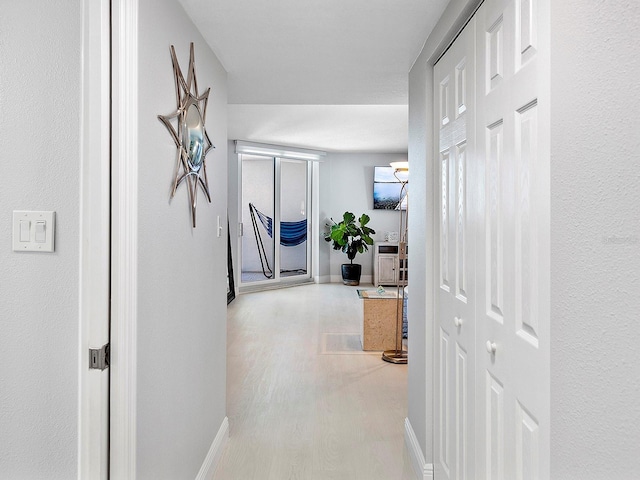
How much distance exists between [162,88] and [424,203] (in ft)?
4.58

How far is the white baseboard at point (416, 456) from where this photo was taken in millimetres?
2480

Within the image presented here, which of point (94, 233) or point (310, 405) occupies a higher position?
point (94, 233)

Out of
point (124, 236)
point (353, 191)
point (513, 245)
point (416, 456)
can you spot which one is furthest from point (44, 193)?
point (353, 191)

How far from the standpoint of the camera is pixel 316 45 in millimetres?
2578

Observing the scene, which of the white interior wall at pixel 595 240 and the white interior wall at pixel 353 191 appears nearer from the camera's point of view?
the white interior wall at pixel 595 240

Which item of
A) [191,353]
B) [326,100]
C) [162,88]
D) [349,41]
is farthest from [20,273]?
[326,100]

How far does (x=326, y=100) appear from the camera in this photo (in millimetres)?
3773

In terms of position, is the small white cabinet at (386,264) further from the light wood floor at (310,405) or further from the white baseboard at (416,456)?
the white baseboard at (416,456)

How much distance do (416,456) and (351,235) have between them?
23.0ft

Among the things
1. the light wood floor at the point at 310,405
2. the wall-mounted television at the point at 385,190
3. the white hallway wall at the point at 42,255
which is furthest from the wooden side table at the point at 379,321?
the wall-mounted television at the point at 385,190

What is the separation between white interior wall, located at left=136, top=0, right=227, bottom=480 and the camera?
1.66 metres

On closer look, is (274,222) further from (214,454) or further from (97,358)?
(97,358)

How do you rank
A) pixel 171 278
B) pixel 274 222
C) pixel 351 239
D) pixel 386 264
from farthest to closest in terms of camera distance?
pixel 351 239 < pixel 386 264 < pixel 274 222 < pixel 171 278

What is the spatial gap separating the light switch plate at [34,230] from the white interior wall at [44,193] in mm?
16
